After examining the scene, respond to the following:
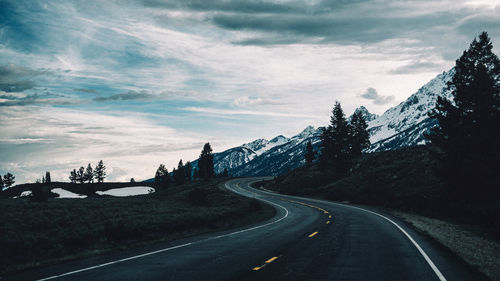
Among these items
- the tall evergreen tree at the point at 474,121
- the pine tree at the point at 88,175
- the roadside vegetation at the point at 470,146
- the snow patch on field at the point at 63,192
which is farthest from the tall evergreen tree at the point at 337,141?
the pine tree at the point at 88,175

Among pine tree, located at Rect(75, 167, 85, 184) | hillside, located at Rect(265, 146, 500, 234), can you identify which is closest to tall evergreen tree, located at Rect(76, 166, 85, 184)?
pine tree, located at Rect(75, 167, 85, 184)

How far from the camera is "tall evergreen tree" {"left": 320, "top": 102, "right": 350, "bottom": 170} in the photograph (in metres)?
65.9

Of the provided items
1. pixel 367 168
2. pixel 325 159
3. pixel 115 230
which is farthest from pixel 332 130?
pixel 115 230

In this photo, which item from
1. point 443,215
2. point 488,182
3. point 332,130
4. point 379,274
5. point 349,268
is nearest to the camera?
point 379,274

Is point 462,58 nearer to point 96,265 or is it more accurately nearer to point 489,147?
point 489,147

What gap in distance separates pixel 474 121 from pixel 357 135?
4980 centimetres

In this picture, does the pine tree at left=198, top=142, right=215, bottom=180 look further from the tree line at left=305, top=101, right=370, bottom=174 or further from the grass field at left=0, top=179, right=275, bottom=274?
the grass field at left=0, top=179, right=275, bottom=274

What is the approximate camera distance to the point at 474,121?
87.2 feet

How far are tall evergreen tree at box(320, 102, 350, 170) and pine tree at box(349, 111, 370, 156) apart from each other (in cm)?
600

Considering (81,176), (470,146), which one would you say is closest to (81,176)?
(81,176)

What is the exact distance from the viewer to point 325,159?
70938 mm

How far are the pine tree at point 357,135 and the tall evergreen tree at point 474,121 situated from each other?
151ft

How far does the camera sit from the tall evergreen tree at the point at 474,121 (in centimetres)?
2486

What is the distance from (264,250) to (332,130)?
196 feet
